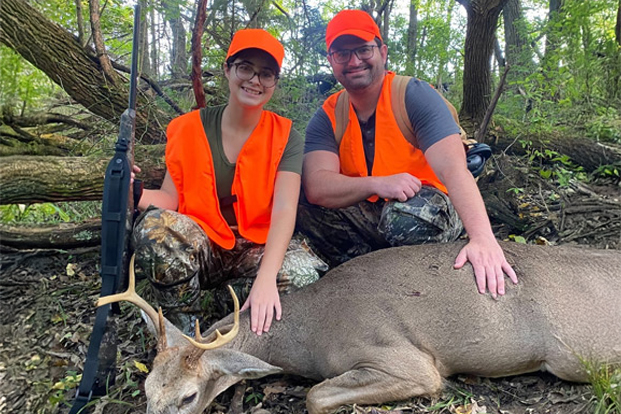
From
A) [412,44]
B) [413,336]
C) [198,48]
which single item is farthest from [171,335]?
[412,44]

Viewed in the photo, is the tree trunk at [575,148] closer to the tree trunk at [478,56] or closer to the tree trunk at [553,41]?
the tree trunk at [478,56]

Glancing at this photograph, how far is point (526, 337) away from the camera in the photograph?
115 inches

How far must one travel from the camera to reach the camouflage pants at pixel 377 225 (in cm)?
370

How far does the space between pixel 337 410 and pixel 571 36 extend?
5967 millimetres

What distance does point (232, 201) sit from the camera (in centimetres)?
364

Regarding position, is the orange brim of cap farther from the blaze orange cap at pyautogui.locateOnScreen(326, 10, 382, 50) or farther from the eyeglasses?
the eyeglasses

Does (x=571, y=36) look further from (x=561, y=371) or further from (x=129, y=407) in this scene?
(x=129, y=407)

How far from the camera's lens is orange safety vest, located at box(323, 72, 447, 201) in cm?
381

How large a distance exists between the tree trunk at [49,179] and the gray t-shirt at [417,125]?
1.80 m

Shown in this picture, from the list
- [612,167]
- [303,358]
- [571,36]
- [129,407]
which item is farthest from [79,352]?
[571,36]

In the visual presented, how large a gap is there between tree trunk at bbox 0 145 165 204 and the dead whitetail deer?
1.74m

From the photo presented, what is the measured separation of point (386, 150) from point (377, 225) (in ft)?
2.07

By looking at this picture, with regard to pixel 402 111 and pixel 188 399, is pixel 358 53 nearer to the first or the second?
pixel 402 111

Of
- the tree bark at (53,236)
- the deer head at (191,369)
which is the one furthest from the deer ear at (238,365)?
the tree bark at (53,236)
